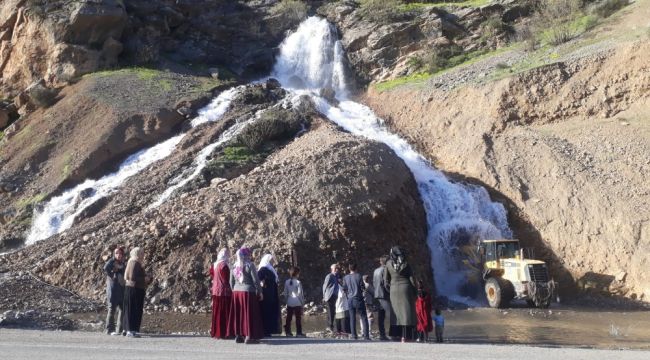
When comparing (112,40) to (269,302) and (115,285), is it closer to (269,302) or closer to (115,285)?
(115,285)

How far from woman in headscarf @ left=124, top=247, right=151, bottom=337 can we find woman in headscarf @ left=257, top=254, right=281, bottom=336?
1961 millimetres

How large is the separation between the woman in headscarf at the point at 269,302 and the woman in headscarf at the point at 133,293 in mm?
1961

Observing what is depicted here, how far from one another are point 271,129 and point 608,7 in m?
18.9

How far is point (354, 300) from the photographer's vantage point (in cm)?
1282

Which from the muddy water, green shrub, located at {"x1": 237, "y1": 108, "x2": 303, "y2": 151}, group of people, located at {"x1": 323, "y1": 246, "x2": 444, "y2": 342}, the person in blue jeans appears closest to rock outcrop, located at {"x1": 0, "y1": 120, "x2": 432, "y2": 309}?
the muddy water

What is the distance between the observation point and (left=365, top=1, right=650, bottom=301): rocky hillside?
23.2m

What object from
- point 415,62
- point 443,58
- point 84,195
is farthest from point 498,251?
point 415,62

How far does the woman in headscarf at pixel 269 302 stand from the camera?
39.5ft

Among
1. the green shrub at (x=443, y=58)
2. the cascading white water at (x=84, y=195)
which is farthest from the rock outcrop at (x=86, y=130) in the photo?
the green shrub at (x=443, y=58)

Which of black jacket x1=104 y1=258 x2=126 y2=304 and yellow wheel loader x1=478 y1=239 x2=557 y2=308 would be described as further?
yellow wheel loader x1=478 y1=239 x2=557 y2=308

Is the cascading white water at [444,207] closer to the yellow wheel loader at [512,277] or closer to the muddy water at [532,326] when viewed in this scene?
the yellow wheel loader at [512,277]

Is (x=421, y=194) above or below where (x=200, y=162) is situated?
below

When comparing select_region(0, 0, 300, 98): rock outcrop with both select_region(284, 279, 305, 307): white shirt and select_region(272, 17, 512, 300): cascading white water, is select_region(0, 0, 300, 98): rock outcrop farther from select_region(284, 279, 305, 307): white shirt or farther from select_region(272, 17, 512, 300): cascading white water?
select_region(284, 279, 305, 307): white shirt

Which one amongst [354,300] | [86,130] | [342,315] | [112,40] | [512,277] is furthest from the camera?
[112,40]
